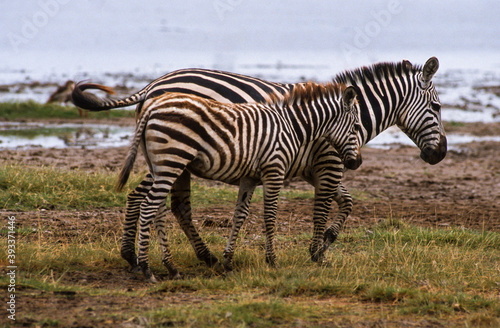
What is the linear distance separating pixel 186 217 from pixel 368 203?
13.2 feet

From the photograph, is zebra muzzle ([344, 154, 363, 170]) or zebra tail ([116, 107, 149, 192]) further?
zebra muzzle ([344, 154, 363, 170])

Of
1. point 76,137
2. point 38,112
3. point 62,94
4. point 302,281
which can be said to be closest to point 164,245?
point 302,281

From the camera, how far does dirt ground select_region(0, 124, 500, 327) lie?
4824 millimetres

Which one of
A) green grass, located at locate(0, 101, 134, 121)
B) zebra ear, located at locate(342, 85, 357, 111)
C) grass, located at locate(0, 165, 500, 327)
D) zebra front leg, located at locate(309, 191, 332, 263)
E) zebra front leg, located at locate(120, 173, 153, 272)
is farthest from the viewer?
green grass, located at locate(0, 101, 134, 121)

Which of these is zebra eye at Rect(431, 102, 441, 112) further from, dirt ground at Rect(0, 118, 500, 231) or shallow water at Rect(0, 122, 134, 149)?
shallow water at Rect(0, 122, 134, 149)

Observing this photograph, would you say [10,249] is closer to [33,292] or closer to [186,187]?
[33,292]

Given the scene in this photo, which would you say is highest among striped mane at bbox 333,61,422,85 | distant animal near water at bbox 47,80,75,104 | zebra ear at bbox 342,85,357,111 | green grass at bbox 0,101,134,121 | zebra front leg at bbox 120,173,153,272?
distant animal near water at bbox 47,80,75,104

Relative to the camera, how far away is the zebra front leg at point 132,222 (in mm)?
5875

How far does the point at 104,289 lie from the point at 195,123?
169 centimetres

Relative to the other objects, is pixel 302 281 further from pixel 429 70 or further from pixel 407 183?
pixel 407 183

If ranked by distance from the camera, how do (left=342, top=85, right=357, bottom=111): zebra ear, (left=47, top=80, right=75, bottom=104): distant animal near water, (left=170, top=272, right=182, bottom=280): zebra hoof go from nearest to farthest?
(left=170, top=272, right=182, bottom=280): zebra hoof < (left=342, top=85, right=357, bottom=111): zebra ear < (left=47, top=80, right=75, bottom=104): distant animal near water

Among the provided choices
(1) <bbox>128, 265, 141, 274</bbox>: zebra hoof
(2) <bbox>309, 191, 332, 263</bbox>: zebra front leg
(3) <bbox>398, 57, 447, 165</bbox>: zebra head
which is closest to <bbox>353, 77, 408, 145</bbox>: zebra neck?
(3) <bbox>398, 57, 447, 165</bbox>: zebra head

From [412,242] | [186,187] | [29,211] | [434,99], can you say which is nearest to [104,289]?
[186,187]

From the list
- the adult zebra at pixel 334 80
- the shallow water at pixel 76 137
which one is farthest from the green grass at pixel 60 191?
the shallow water at pixel 76 137
